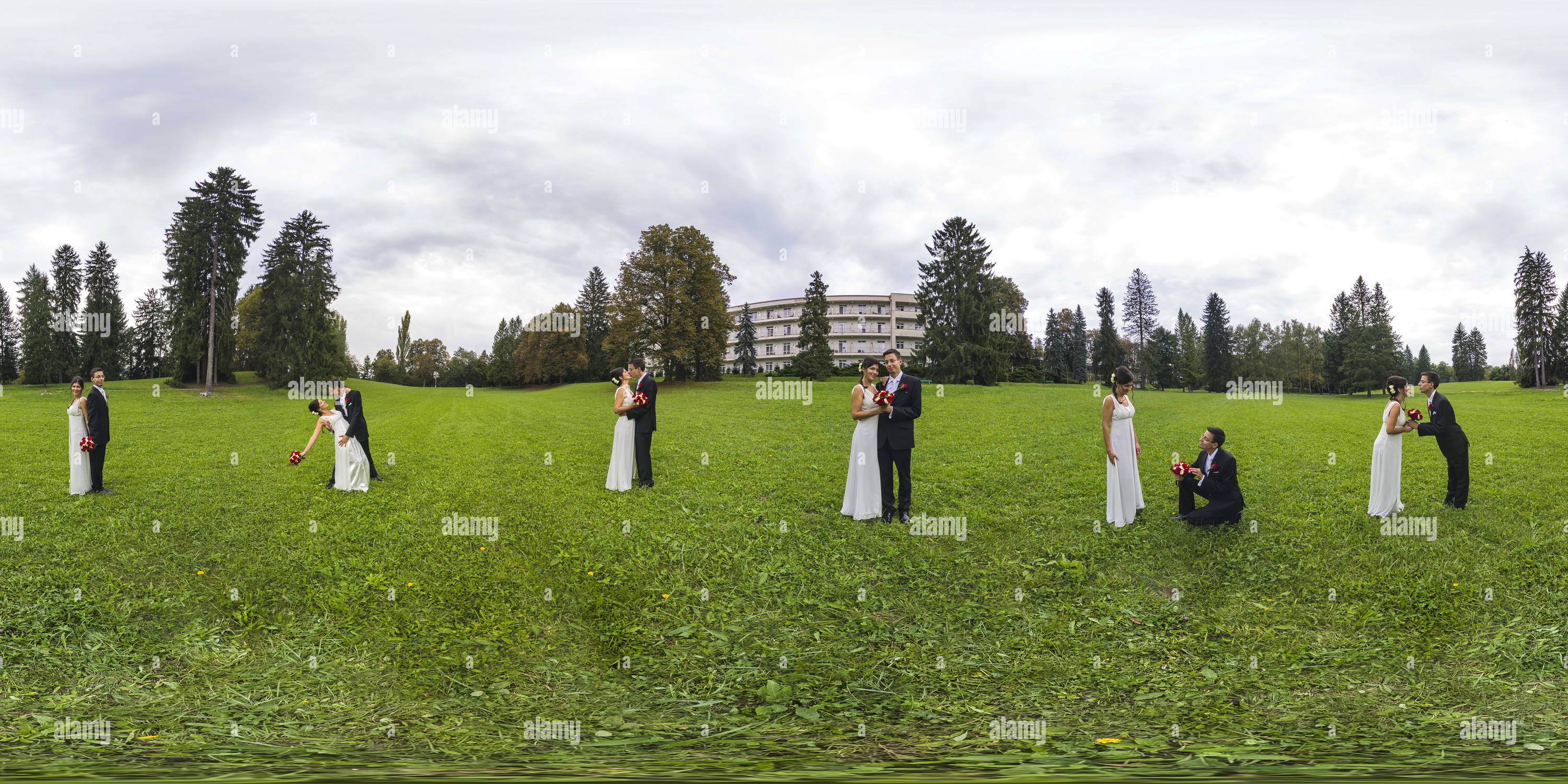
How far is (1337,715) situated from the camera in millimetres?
6637

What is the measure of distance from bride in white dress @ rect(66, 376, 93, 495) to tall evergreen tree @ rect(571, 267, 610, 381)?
49.4 metres

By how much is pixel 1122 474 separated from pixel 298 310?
5973 cm

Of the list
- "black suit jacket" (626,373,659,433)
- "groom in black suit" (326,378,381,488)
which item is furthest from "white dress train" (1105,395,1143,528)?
"groom in black suit" (326,378,381,488)

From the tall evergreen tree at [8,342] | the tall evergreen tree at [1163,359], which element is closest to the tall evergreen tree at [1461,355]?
the tall evergreen tree at [1163,359]

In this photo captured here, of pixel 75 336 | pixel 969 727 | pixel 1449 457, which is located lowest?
pixel 969 727

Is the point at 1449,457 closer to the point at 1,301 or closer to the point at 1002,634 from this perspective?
the point at 1002,634

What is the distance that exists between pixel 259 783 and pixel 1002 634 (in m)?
7.08

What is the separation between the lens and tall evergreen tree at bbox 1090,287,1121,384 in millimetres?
87875

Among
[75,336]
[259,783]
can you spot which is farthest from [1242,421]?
[75,336]

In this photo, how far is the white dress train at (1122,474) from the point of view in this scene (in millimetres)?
11688

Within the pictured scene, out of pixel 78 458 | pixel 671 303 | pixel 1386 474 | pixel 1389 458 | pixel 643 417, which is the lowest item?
pixel 1386 474

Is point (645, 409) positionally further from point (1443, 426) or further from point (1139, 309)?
point (1139, 309)

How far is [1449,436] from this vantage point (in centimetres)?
1229

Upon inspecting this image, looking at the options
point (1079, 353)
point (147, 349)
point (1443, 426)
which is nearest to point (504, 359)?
point (147, 349)
